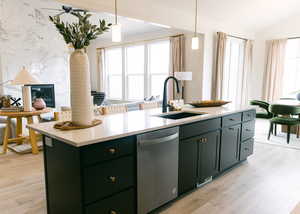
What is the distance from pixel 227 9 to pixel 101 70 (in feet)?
16.6

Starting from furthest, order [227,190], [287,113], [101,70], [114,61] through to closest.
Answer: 1. [101,70]
2. [114,61]
3. [287,113]
4. [227,190]

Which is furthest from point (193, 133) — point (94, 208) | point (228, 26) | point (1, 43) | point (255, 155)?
point (1, 43)

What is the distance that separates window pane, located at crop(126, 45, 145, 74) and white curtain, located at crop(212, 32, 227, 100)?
8.22 ft

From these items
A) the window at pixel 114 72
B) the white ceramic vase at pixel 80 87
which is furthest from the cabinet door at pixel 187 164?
the window at pixel 114 72

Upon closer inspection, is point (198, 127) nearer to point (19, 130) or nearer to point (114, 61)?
point (19, 130)

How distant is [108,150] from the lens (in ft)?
5.42

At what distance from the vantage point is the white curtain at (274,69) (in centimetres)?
665

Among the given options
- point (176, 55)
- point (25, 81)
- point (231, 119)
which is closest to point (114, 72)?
point (176, 55)

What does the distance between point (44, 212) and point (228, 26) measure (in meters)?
5.98

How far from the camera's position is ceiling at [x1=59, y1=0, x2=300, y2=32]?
12.4 ft

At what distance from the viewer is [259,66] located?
7.23m

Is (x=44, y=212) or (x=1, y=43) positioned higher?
(x=1, y=43)

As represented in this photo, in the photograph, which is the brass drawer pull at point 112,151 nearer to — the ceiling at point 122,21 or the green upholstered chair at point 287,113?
the green upholstered chair at point 287,113

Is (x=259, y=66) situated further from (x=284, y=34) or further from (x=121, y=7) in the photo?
(x=121, y=7)
